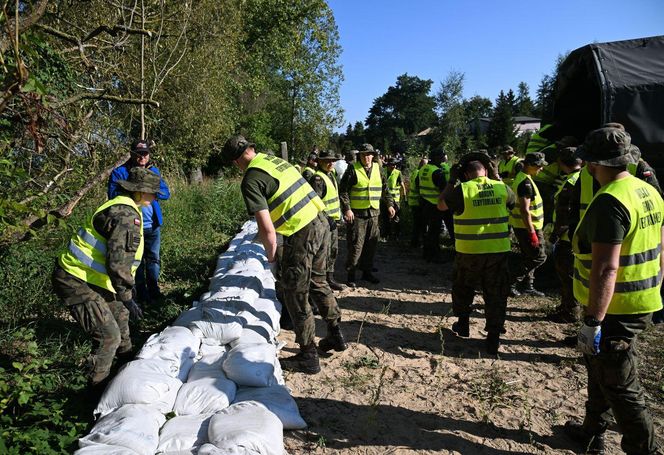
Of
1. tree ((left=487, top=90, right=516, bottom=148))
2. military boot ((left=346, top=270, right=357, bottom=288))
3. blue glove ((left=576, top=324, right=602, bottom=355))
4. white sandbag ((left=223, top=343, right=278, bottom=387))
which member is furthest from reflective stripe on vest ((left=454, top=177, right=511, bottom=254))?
tree ((left=487, top=90, right=516, bottom=148))

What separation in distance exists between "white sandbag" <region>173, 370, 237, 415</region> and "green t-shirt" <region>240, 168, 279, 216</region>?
1.12m

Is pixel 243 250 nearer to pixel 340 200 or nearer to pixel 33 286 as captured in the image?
pixel 340 200

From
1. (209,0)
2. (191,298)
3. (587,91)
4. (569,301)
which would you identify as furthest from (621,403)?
(209,0)

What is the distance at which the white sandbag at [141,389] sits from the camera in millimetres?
2389

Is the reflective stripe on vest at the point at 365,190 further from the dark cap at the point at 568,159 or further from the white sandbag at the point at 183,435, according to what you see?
the white sandbag at the point at 183,435

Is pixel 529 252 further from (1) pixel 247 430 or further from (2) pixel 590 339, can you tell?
(1) pixel 247 430

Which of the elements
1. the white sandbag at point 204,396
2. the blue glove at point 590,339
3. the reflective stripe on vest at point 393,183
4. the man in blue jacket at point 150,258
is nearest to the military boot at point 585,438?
the blue glove at point 590,339

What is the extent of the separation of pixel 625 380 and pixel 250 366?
2072 mm

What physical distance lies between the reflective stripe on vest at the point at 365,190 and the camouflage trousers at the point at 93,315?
3.33 metres


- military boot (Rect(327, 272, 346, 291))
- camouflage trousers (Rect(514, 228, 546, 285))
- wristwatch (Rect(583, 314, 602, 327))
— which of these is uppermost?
camouflage trousers (Rect(514, 228, 546, 285))

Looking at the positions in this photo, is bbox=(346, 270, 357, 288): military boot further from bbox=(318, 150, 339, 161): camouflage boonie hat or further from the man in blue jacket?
the man in blue jacket

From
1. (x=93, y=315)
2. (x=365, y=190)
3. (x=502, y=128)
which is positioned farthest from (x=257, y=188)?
(x=502, y=128)

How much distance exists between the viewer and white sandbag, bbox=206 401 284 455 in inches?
81.1

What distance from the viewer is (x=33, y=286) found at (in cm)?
387
